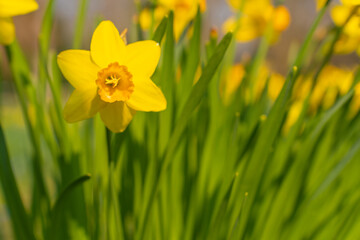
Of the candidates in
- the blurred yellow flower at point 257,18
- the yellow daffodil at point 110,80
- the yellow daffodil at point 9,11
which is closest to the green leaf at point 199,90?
the yellow daffodil at point 110,80

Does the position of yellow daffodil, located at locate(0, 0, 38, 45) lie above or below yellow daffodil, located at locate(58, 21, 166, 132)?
above

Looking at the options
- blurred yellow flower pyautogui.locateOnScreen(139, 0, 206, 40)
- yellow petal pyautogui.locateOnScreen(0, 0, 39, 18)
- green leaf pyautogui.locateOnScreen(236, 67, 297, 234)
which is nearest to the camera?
yellow petal pyautogui.locateOnScreen(0, 0, 39, 18)

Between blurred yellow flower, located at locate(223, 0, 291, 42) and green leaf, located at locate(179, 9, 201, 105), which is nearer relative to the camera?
green leaf, located at locate(179, 9, 201, 105)

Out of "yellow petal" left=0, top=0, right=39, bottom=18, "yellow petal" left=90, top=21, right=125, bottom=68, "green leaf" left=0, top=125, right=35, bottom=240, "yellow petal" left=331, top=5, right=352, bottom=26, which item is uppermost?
"yellow petal" left=0, top=0, right=39, bottom=18

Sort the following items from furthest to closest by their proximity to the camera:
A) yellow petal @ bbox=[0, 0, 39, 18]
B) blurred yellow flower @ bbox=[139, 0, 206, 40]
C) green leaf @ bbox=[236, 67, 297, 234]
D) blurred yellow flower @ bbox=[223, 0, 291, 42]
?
blurred yellow flower @ bbox=[223, 0, 291, 42] < blurred yellow flower @ bbox=[139, 0, 206, 40] < green leaf @ bbox=[236, 67, 297, 234] < yellow petal @ bbox=[0, 0, 39, 18]

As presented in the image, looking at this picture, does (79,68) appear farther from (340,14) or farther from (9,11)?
(340,14)

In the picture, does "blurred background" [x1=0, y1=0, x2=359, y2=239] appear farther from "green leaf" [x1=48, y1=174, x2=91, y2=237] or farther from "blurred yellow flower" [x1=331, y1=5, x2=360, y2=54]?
"blurred yellow flower" [x1=331, y1=5, x2=360, y2=54]

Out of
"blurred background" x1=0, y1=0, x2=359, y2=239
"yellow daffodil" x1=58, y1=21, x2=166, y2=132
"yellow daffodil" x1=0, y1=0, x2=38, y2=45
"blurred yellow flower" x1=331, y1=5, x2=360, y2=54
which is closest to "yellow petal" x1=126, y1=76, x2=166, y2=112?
Result: "yellow daffodil" x1=58, y1=21, x2=166, y2=132
